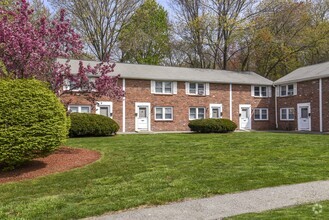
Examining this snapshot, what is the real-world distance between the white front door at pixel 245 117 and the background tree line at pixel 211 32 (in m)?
10.8

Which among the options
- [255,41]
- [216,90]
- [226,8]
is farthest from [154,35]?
[216,90]

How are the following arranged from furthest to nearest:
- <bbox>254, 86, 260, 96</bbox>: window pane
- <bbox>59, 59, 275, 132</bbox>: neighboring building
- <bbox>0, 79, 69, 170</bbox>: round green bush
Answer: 1. <bbox>254, 86, 260, 96</bbox>: window pane
2. <bbox>59, 59, 275, 132</bbox>: neighboring building
3. <bbox>0, 79, 69, 170</bbox>: round green bush

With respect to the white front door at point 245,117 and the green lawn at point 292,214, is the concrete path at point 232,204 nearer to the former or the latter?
the green lawn at point 292,214

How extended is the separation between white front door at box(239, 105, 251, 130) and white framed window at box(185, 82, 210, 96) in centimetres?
372

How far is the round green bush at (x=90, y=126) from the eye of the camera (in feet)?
68.0

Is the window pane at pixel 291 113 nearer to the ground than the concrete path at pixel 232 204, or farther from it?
farther from it

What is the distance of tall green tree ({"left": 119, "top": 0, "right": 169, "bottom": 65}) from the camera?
132 feet

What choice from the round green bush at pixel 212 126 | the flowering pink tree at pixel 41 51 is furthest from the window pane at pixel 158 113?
the flowering pink tree at pixel 41 51

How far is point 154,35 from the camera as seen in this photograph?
142ft

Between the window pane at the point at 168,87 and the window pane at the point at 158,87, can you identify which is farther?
the window pane at the point at 168,87

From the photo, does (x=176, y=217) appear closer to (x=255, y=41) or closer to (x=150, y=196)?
(x=150, y=196)

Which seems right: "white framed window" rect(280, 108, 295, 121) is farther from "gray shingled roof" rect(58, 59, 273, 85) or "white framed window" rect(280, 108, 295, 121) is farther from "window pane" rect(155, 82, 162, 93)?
"window pane" rect(155, 82, 162, 93)

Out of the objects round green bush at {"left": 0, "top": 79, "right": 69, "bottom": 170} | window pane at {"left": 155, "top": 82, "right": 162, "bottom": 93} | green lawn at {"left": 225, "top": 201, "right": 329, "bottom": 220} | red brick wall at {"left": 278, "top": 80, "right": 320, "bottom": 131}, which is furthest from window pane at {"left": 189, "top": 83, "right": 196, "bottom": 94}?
green lawn at {"left": 225, "top": 201, "right": 329, "bottom": 220}

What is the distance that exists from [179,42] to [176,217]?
39.9 metres
